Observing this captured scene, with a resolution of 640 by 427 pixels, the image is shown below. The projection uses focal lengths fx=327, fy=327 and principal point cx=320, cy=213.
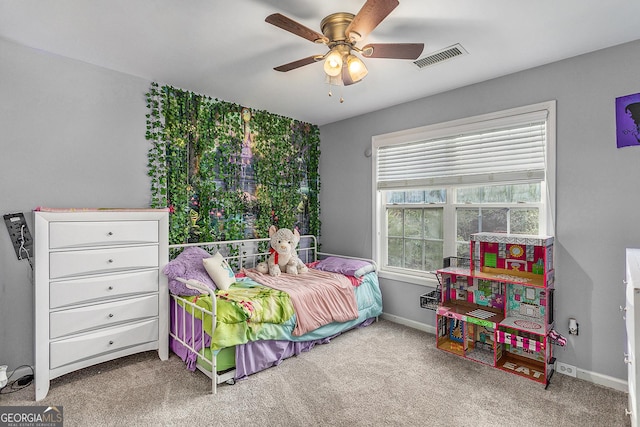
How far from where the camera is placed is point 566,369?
8.41ft

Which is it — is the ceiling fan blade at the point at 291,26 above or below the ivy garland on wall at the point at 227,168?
above

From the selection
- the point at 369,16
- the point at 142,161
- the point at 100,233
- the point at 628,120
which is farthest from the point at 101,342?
the point at 628,120

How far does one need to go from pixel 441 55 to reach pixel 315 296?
2.26m

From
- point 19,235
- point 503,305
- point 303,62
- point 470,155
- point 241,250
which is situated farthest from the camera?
point 241,250

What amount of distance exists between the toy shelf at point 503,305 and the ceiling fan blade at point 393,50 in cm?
160

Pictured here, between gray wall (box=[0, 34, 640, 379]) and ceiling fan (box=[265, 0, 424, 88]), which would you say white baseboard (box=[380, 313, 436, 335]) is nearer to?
gray wall (box=[0, 34, 640, 379])

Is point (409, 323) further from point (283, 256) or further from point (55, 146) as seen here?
point (55, 146)

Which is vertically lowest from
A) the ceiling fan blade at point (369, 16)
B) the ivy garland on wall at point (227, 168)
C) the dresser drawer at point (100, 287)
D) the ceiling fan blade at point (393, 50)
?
the dresser drawer at point (100, 287)

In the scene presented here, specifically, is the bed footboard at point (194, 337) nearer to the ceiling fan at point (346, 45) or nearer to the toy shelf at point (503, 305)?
the ceiling fan at point (346, 45)

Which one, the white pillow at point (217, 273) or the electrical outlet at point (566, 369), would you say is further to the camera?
the white pillow at point (217, 273)

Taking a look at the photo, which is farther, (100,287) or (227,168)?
(227,168)

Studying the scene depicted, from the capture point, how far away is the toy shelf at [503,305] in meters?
2.51

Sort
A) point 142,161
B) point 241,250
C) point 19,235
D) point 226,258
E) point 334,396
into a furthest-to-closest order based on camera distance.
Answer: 1. point 241,250
2. point 226,258
3. point 142,161
4. point 19,235
5. point 334,396

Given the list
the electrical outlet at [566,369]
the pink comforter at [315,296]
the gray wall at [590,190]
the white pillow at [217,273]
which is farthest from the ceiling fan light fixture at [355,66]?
the electrical outlet at [566,369]
